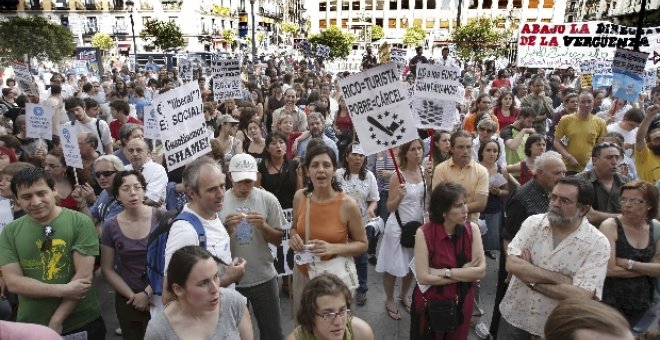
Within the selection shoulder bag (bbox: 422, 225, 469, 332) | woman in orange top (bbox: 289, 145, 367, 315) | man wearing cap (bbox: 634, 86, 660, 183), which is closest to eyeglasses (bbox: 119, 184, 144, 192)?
woman in orange top (bbox: 289, 145, 367, 315)

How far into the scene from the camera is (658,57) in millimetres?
13016

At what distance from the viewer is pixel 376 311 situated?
5172mm

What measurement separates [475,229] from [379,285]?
97.1 inches

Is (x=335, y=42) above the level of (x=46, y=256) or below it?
above

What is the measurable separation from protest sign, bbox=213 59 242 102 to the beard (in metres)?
7.16

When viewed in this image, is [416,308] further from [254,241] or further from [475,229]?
[254,241]

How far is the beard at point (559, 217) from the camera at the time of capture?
3.11 m

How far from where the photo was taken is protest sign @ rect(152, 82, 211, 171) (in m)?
4.71

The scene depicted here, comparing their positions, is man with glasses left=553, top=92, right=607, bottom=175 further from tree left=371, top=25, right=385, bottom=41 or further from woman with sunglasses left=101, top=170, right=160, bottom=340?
tree left=371, top=25, right=385, bottom=41

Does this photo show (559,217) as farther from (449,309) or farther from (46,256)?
(46,256)

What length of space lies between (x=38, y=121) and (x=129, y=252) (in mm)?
3985

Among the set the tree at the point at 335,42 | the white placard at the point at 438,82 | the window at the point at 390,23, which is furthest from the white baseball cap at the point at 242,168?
the window at the point at 390,23

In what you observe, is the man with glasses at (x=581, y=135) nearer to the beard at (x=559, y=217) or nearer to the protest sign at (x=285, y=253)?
the beard at (x=559, y=217)

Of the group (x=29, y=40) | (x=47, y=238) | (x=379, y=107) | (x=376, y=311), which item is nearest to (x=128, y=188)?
(x=47, y=238)
